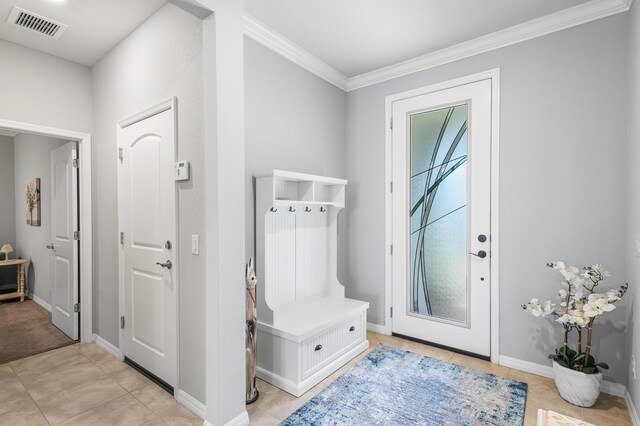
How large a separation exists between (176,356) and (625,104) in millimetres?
3535

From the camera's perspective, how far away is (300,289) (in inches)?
118

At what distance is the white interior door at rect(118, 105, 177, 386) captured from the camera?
2283mm

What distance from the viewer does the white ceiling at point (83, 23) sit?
2238 millimetres

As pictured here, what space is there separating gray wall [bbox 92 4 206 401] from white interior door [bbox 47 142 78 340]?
370 millimetres

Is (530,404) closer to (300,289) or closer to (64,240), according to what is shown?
(300,289)

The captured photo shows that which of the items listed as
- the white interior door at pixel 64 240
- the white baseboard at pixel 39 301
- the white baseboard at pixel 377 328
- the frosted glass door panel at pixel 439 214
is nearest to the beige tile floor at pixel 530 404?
the frosted glass door panel at pixel 439 214

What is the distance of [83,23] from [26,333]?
124 inches

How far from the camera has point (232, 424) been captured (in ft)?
6.16

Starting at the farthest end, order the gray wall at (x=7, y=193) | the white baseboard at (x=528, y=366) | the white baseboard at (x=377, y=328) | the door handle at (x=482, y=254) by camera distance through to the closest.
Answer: the gray wall at (x=7, y=193)
the white baseboard at (x=377, y=328)
the door handle at (x=482, y=254)
the white baseboard at (x=528, y=366)

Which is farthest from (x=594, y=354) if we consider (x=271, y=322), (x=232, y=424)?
(x=232, y=424)

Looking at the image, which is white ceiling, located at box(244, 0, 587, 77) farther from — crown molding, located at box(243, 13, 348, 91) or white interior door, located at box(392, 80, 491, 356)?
white interior door, located at box(392, 80, 491, 356)

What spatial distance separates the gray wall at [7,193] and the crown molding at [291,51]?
16.6 ft

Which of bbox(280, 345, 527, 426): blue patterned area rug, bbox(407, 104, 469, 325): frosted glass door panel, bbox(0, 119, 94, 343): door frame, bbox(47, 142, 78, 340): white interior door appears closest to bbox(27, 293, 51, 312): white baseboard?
bbox(47, 142, 78, 340): white interior door

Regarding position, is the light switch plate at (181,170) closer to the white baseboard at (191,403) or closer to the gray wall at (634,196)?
the white baseboard at (191,403)
